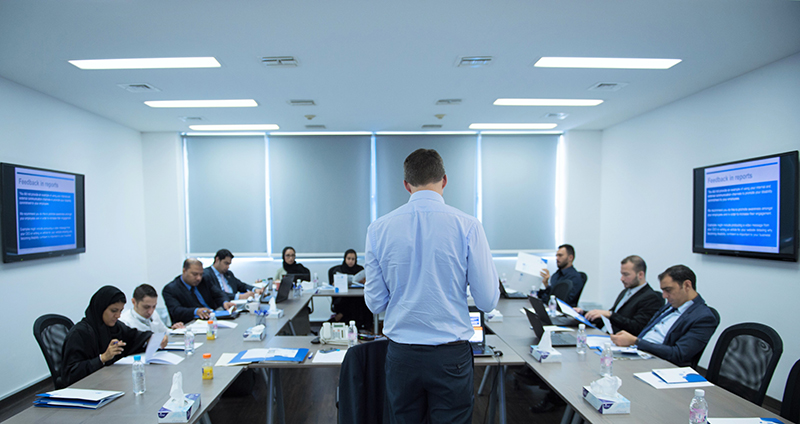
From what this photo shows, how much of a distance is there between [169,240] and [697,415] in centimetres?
707

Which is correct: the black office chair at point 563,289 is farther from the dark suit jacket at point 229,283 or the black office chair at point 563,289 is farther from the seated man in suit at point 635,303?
the dark suit jacket at point 229,283

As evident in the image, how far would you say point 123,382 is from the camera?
224cm

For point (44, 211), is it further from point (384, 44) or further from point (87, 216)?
point (384, 44)

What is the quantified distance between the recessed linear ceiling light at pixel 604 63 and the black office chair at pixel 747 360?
7.97 feet

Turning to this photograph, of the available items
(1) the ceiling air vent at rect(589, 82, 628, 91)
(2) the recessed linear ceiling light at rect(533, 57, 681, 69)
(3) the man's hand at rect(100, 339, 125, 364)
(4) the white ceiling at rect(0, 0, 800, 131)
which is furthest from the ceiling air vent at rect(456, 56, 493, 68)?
(3) the man's hand at rect(100, 339, 125, 364)

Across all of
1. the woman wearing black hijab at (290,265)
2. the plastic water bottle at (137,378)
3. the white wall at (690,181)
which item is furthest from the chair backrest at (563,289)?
the plastic water bottle at (137,378)

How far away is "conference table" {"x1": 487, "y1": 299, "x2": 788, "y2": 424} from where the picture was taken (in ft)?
5.91

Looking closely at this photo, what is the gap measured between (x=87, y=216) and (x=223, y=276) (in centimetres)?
185

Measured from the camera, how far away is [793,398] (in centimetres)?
177

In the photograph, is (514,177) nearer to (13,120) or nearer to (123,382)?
(123,382)

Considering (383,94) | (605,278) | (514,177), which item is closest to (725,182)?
(605,278)

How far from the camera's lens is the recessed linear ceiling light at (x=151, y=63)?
134 inches

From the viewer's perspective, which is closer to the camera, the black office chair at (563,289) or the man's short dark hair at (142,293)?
the man's short dark hair at (142,293)

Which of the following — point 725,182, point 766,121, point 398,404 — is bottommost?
point 398,404
